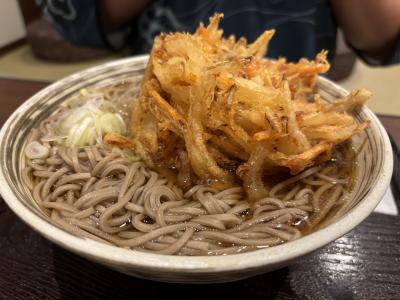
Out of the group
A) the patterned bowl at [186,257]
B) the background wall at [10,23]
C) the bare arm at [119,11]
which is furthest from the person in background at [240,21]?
the background wall at [10,23]

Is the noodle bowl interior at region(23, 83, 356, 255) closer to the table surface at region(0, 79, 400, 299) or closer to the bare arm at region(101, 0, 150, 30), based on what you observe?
the table surface at region(0, 79, 400, 299)

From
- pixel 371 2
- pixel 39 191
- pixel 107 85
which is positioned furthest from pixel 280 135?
pixel 371 2

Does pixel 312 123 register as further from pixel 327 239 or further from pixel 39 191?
pixel 39 191

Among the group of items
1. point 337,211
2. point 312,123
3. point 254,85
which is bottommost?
point 337,211

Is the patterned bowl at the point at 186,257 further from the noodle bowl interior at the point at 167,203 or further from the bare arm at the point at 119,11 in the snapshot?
the bare arm at the point at 119,11

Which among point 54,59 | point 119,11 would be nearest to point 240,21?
point 119,11

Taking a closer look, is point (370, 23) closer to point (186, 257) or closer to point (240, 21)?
point (240, 21)

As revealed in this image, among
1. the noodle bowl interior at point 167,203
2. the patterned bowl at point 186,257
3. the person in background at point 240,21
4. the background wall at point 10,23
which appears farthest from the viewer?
the background wall at point 10,23
